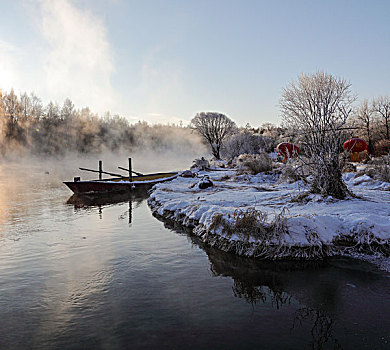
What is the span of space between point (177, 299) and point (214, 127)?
168ft

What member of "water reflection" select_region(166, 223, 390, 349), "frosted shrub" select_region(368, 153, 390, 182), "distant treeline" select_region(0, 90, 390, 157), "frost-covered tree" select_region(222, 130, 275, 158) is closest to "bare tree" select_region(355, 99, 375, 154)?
"distant treeline" select_region(0, 90, 390, 157)

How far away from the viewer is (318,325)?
13.7 feet

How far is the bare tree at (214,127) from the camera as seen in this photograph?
55.0 metres

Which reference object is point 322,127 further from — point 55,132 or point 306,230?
point 55,132

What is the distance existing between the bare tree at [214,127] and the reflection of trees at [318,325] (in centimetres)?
5031

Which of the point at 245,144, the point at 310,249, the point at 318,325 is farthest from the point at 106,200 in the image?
the point at 245,144

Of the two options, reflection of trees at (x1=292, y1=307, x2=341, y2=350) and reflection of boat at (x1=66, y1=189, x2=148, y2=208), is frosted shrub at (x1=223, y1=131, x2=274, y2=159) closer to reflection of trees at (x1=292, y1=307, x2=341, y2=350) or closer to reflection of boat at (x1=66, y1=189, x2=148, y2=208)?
reflection of boat at (x1=66, y1=189, x2=148, y2=208)

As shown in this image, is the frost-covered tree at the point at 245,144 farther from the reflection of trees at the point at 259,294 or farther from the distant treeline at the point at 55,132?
the reflection of trees at the point at 259,294

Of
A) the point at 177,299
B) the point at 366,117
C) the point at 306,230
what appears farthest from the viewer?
the point at 366,117

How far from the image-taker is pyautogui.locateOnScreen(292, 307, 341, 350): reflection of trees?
376cm

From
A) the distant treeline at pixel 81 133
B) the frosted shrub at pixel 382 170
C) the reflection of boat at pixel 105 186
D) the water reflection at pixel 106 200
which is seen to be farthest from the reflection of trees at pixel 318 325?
the distant treeline at pixel 81 133

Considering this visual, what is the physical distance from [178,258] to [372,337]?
428 cm

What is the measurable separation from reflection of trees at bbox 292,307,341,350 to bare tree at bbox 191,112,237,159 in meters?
50.3

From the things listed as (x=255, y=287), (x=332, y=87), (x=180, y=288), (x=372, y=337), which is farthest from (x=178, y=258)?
(x=332, y=87)
